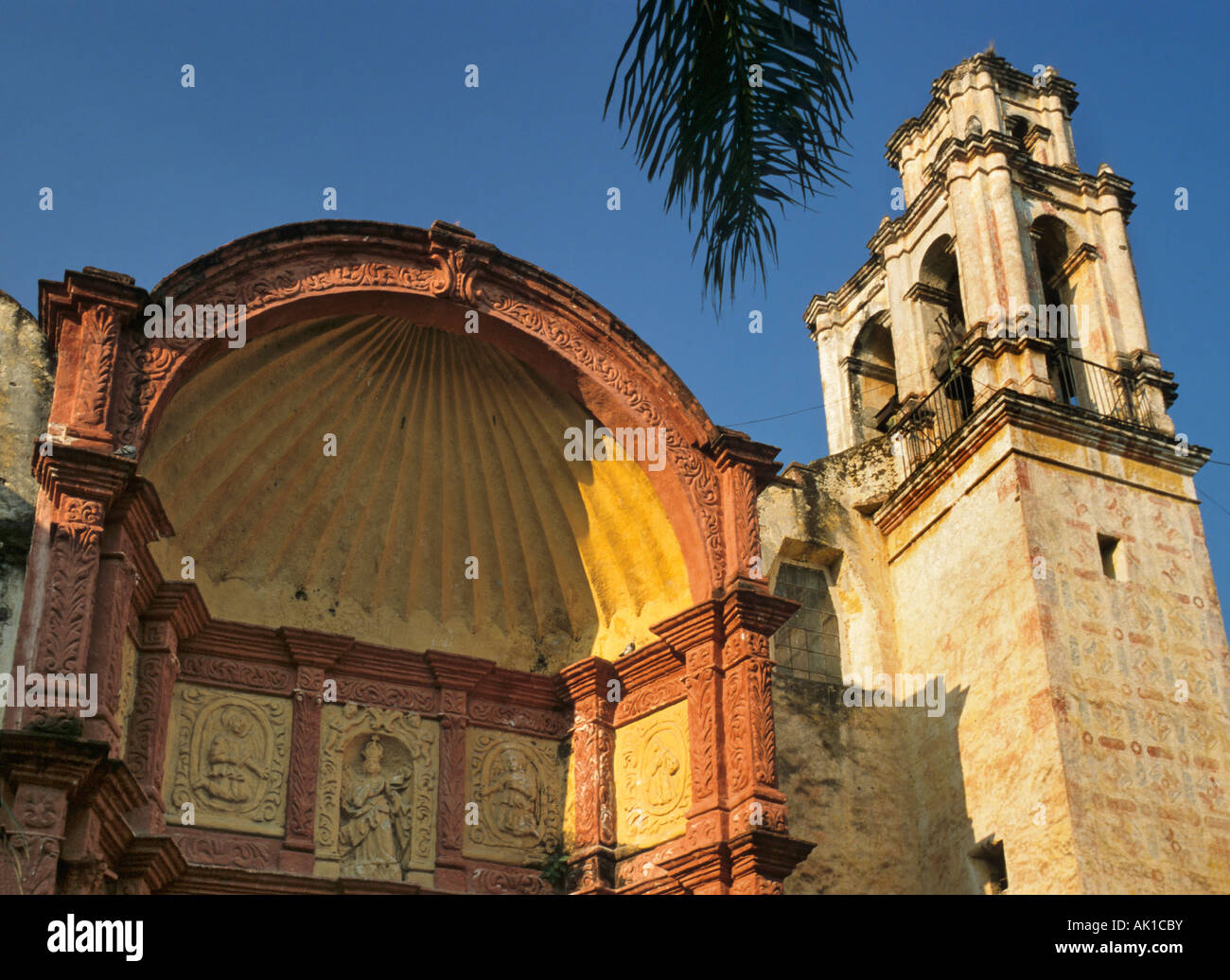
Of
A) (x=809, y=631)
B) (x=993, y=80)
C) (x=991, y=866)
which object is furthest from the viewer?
(x=993, y=80)

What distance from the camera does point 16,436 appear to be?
10.3 metres

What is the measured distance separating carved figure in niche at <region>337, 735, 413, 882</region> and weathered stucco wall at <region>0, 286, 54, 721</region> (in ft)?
10.6

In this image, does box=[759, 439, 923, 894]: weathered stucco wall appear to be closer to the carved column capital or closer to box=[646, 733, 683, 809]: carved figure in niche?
box=[646, 733, 683, 809]: carved figure in niche

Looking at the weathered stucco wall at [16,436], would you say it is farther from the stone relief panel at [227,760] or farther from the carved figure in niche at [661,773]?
the carved figure in niche at [661,773]

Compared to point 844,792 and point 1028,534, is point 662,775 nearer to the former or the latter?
point 844,792

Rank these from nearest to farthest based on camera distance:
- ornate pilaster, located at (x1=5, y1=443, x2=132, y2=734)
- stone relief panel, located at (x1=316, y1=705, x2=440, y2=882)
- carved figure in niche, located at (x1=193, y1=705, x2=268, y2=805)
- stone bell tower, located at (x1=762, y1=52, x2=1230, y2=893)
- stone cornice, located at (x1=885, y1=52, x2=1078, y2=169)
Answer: ornate pilaster, located at (x1=5, y1=443, x2=132, y2=734), carved figure in niche, located at (x1=193, y1=705, x2=268, y2=805), stone relief panel, located at (x1=316, y1=705, x2=440, y2=882), stone bell tower, located at (x1=762, y1=52, x2=1230, y2=893), stone cornice, located at (x1=885, y1=52, x2=1078, y2=169)

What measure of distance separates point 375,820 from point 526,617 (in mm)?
2233

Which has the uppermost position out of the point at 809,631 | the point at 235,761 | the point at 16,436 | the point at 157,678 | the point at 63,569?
the point at 809,631

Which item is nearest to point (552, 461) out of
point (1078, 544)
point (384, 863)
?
point (384, 863)

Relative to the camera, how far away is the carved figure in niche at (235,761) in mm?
11305

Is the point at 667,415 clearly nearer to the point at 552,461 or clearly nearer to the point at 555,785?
the point at 552,461

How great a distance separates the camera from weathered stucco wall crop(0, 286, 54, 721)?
973 cm

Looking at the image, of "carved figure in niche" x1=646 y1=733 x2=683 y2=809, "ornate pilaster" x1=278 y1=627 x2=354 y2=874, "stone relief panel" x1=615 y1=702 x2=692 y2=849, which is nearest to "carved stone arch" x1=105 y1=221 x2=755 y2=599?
"stone relief panel" x1=615 y1=702 x2=692 y2=849

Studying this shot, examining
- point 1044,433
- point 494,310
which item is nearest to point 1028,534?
point 1044,433
